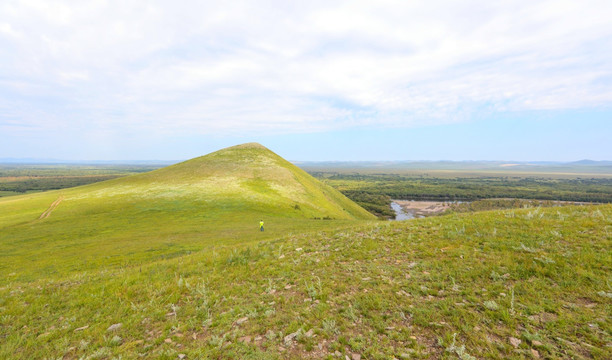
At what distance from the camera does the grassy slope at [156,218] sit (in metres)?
26.5

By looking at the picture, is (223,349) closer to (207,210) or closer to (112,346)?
(112,346)

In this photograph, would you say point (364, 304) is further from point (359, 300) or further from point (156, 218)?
point (156, 218)

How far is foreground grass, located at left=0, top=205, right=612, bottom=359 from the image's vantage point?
6.74 m

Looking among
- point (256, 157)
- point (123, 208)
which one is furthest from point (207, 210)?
point (256, 157)

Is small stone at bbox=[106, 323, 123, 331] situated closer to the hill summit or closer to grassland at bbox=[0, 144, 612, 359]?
grassland at bbox=[0, 144, 612, 359]

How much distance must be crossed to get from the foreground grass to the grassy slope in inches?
541

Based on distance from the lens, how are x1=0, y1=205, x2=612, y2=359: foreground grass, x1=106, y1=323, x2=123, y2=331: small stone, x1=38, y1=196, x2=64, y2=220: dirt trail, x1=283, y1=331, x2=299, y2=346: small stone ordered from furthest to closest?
x1=38, y1=196, x2=64, y2=220: dirt trail, x1=106, y1=323, x2=123, y2=331: small stone, x1=283, y1=331, x2=299, y2=346: small stone, x1=0, y1=205, x2=612, y2=359: foreground grass

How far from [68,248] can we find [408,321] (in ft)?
135

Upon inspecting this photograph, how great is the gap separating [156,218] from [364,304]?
48271mm

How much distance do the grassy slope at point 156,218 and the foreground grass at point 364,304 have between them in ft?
45.1

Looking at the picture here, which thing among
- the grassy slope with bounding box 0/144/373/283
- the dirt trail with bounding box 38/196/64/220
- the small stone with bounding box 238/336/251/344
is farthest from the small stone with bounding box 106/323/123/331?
the dirt trail with bounding box 38/196/64/220

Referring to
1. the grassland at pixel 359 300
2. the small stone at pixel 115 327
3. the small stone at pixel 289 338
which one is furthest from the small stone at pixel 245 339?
the small stone at pixel 115 327

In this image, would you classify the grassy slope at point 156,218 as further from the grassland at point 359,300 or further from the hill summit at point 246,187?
the grassland at point 359,300

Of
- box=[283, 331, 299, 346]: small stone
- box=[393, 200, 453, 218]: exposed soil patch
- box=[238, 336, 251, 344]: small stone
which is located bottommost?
box=[393, 200, 453, 218]: exposed soil patch
